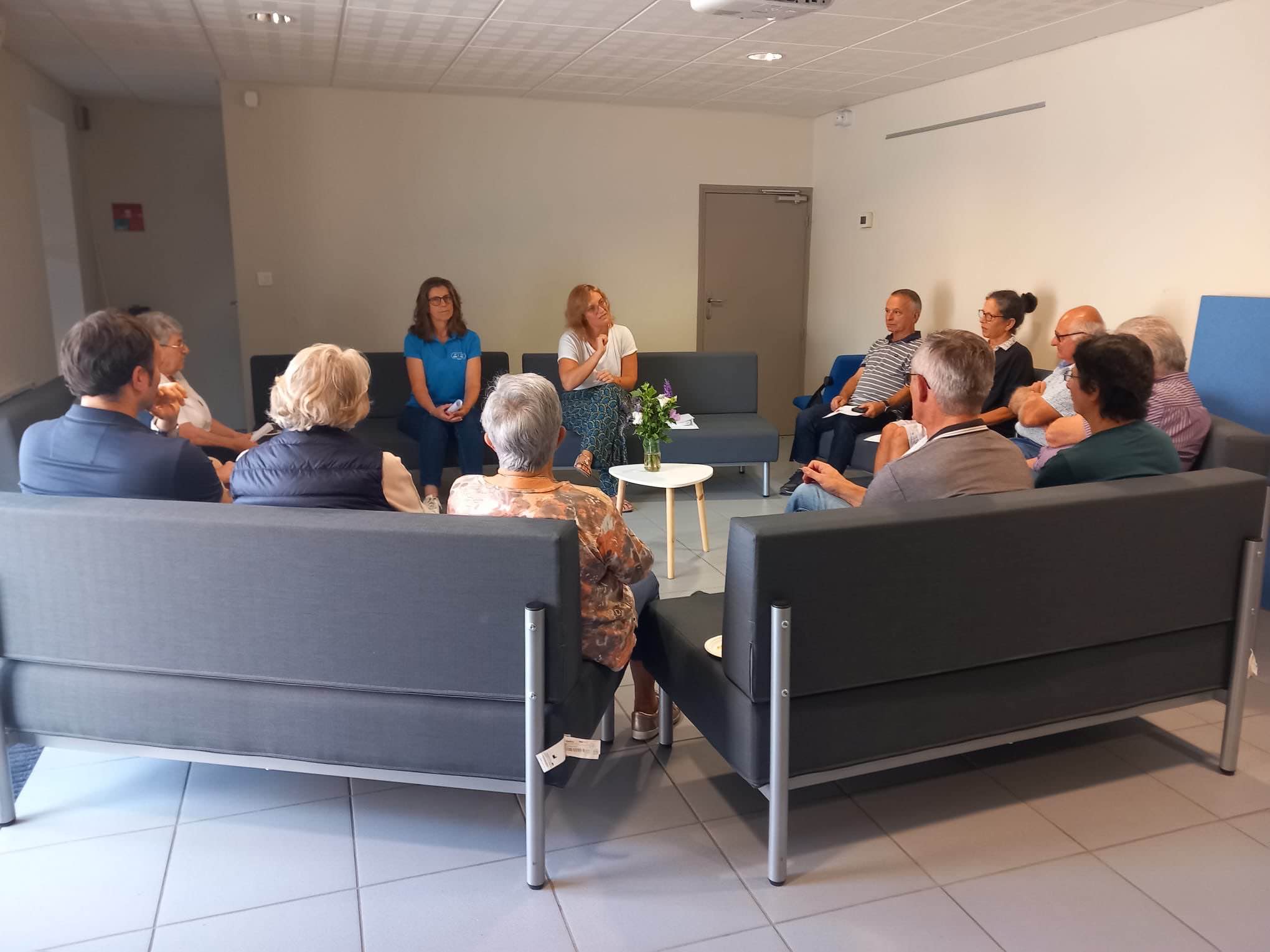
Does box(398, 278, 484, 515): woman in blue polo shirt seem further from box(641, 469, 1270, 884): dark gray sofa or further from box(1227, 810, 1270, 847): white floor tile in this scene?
box(1227, 810, 1270, 847): white floor tile

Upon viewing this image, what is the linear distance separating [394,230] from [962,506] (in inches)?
216

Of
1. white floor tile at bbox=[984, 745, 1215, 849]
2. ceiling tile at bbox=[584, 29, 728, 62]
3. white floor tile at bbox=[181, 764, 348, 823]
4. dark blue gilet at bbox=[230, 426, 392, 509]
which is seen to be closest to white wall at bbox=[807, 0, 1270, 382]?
ceiling tile at bbox=[584, 29, 728, 62]

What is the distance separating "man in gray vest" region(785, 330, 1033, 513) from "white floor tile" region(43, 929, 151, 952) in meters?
1.87

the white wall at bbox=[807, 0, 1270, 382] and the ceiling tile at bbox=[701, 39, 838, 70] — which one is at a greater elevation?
the ceiling tile at bbox=[701, 39, 838, 70]

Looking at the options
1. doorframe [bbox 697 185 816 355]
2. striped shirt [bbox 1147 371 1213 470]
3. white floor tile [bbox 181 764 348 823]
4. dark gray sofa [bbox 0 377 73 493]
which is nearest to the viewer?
white floor tile [bbox 181 764 348 823]

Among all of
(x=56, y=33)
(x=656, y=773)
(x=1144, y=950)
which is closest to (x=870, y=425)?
(x=656, y=773)

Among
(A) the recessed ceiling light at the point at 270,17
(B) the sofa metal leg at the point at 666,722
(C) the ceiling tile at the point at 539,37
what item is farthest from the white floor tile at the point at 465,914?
(A) the recessed ceiling light at the point at 270,17

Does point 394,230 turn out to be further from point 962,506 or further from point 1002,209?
point 962,506

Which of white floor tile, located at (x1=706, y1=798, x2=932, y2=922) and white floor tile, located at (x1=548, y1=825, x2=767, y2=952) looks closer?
white floor tile, located at (x1=548, y1=825, x2=767, y2=952)

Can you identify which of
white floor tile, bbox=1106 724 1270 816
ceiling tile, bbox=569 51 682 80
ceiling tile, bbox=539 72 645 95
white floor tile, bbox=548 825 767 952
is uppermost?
ceiling tile, bbox=539 72 645 95

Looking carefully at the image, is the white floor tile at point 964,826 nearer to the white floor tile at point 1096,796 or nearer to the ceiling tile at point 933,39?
the white floor tile at point 1096,796

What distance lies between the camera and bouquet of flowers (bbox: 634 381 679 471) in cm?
449

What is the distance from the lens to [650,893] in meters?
2.16

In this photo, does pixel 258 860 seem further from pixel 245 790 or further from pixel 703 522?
pixel 703 522
